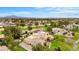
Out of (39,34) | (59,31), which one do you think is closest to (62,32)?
(59,31)

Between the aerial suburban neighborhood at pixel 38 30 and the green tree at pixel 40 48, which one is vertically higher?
the aerial suburban neighborhood at pixel 38 30

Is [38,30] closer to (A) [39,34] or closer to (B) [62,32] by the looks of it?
(A) [39,34]

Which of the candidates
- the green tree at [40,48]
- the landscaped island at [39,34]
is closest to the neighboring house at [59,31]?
the landscaped island at [39,34]

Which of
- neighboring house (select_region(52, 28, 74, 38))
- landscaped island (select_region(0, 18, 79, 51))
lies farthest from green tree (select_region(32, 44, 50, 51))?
neighboring house (select_region(52, 28, 74, 38))

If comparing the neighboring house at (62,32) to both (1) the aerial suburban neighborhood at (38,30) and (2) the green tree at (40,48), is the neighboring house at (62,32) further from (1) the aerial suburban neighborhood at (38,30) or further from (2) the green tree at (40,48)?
(2) the green tree at (40,48)

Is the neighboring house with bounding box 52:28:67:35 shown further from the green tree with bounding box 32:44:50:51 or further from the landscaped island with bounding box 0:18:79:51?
the green tree with bounding box 32:44:50:51

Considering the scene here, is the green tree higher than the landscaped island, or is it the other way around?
the landscaped island

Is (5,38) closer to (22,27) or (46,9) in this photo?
(22,27)
